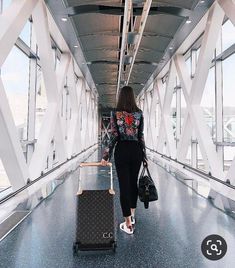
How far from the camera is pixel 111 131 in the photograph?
3205 mm

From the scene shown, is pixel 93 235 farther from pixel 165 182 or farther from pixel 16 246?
pixel 165 182

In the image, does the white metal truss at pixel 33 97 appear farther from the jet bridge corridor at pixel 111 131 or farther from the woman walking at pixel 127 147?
the woman walking at pixel 127 147

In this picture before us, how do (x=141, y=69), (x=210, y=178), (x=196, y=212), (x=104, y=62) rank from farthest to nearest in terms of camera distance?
(x=141, y=69) < (x=104, y=62) < (x=210, y=178) < (x=196, y=212)

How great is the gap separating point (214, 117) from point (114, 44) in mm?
3327

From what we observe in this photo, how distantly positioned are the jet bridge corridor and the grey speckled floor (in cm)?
1

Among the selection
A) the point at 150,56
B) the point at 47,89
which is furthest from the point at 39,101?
the point at 150,56

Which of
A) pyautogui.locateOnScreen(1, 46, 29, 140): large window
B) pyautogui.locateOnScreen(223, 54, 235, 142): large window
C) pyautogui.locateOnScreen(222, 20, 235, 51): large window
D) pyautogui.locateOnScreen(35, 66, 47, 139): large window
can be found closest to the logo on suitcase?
pyautogui.locateOnScreen(1, 46, 29, 140): large window

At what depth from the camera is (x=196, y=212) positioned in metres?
4.07

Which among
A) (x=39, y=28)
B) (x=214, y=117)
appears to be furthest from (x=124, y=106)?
(x=214, y=117)

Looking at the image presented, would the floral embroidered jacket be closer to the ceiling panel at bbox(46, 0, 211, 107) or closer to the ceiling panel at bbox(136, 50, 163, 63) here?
the ceiling panel at bbox(46, 0, 211, 107)

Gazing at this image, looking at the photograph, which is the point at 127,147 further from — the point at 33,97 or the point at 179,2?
the point at 33,97

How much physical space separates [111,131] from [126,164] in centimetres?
41

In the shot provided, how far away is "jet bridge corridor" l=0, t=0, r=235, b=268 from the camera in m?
2.88

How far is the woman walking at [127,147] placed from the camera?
3.18 m
